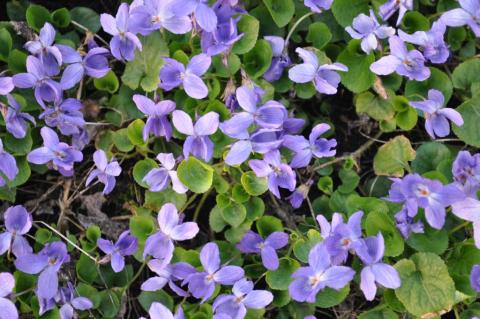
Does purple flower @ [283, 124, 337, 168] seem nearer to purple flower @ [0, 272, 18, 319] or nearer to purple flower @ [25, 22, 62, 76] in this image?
purple flower @ [25, 22, 62, 76]

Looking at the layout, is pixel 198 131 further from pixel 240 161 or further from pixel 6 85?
pixel 6 85

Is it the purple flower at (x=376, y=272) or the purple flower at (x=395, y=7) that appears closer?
the purple flower at (x=376, y=272)

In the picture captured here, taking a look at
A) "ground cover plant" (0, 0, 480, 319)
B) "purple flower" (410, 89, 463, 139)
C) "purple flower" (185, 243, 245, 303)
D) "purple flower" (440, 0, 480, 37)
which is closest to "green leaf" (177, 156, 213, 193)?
"ground cover plant" (0, 0, 480, 319)

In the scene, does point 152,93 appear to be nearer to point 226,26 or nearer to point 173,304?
point 226,26

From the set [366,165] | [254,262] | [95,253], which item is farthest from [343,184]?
[95,253]

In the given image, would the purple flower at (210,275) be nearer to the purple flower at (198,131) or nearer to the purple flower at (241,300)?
the purple flower at (241,300)

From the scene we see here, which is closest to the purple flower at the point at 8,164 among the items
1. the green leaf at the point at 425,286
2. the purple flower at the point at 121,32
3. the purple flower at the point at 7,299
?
the purple flower at the point at 7,299
